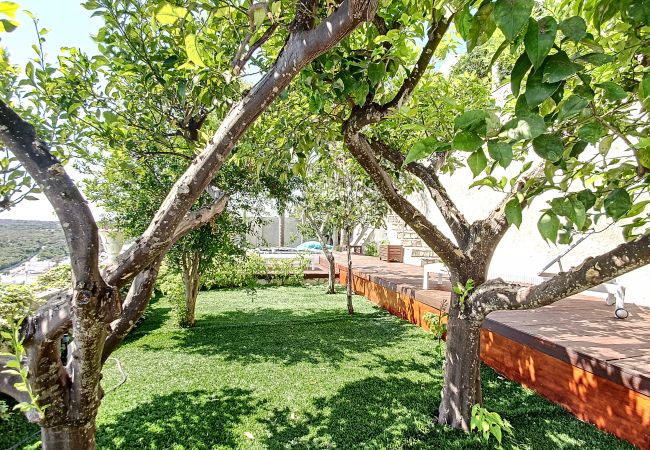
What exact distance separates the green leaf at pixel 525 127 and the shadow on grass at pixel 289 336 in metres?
5.08

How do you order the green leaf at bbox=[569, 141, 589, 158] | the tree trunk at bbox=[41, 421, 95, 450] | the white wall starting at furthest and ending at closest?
the white wall, the tree trunk at bbox=[41, 421, 95, 450], the green leaf at bbox=[569, 141, 589, 158]

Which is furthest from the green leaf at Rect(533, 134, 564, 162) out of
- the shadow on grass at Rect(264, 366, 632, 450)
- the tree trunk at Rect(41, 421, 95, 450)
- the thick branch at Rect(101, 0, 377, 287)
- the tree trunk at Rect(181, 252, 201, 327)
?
the tree trunk at Rect(181, 252, 201, 327)

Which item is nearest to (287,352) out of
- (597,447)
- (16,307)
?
(16,307)

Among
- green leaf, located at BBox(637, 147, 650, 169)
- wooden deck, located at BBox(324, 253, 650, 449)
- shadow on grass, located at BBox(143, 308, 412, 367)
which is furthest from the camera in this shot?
shadow on grass, located at BBox(143, 308, 412, 367)

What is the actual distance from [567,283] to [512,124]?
1.97 metres

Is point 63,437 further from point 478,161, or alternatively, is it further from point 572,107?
point 572,107

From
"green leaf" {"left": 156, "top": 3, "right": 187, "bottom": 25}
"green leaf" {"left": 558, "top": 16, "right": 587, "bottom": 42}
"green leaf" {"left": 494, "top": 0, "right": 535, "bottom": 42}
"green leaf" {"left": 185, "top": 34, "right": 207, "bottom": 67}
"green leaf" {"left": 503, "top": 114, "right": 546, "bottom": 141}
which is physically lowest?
"green leaf" {"left": 503, "top": 114, "right": 546, "bottom": 141}

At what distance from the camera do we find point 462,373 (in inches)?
137

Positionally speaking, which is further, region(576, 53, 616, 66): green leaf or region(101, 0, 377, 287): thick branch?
region(101, 0, 377, 287): thick branch

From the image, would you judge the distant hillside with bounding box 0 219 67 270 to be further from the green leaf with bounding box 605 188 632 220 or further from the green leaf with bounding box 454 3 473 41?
the green leaf with bounding box 605 188 632 220

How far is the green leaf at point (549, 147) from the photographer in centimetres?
78

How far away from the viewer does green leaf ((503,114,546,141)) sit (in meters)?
0.72

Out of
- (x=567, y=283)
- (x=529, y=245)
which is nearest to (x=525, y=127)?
(x=567, y=283)

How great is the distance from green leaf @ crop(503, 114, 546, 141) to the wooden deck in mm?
3435
